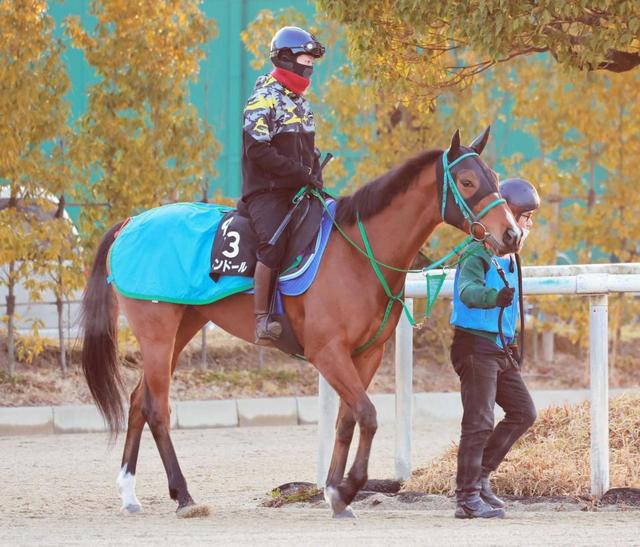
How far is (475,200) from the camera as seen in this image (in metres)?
6.98

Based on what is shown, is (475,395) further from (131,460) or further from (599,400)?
(131,460)

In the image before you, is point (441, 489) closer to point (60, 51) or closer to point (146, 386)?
point (146, 386)

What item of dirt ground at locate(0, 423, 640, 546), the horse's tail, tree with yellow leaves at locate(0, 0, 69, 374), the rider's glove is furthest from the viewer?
tree with yellow leaves at locate(0, 0, 69, 374)

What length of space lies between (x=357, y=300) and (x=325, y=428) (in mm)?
1275

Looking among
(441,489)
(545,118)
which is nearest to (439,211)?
(441,489)

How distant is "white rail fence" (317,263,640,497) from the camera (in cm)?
755

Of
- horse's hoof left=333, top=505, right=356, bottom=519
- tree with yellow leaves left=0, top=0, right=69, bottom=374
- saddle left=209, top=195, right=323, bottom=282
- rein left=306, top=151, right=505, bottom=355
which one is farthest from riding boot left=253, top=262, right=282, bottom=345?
tree with yellow leaves left=0, top=0, right=69, bottom=374

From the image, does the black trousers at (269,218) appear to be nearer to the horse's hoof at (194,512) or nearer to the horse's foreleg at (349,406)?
the horse's foreleg at (349,406)

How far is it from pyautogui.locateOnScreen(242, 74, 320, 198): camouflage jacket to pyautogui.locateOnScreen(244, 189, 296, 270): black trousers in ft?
0.16

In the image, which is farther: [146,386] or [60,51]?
[60,51]

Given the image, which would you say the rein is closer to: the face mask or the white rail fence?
the white rail fence

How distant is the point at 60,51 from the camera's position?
1376cm

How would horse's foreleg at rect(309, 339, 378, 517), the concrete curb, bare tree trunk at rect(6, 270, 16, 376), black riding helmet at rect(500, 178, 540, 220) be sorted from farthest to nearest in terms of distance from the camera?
bare tree trunk at rect(6, 270, 16, 376)
the concrete curb
black riding helmet at rect(500, 178, 540, 220)
horse's foreleg at rect(309, 339, 378, 517)

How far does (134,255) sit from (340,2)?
214cm
